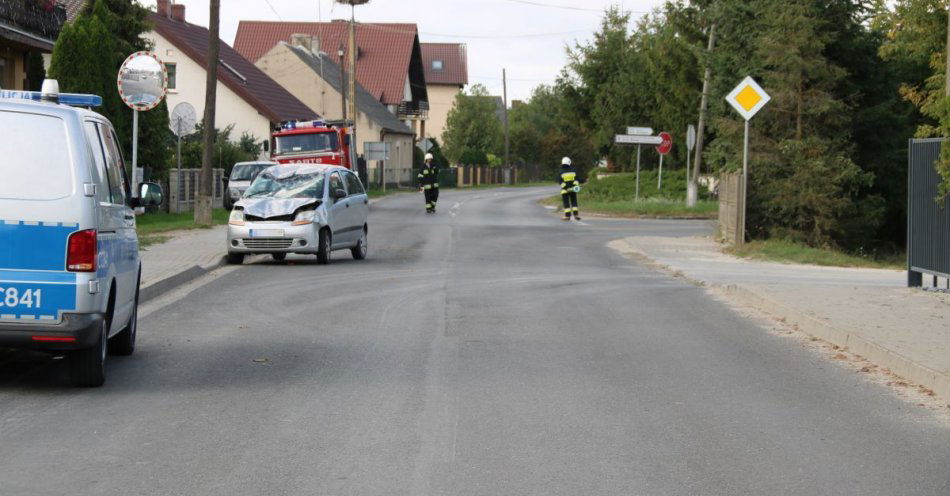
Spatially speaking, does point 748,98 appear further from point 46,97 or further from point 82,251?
point 82,251

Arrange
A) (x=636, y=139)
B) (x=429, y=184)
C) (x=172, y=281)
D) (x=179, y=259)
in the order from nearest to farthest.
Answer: (x=172, y=281) → (x=179, y=259) → (x=429, y=184) → (x=636, y=139)

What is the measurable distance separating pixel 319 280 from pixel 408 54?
74537 millimetres

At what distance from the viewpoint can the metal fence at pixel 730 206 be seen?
25250 millimetres

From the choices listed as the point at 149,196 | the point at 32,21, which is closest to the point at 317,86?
the point at 32,21

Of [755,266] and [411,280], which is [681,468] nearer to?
[411,280]

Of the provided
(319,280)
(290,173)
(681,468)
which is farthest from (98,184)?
(290,173)

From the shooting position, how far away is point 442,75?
4496 inches

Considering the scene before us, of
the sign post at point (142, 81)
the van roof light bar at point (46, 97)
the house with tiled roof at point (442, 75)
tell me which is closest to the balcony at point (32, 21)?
the sign post at point (142, 81)

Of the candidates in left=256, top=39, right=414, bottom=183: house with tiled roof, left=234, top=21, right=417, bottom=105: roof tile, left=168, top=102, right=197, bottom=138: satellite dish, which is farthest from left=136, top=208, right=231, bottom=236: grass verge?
left=234, top=21, right=417, bottom=105: roof tile

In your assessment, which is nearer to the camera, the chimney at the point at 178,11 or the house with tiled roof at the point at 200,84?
the house with tiled roof at the point at 200,84

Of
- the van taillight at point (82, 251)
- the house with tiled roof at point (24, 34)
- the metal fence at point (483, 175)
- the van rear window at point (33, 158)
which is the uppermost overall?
the house with tiled roof at point (24, 34)

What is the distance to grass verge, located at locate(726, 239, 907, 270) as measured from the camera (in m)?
22.8

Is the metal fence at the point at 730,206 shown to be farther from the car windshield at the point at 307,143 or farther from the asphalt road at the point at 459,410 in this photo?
the car windshield at the point at 307,143

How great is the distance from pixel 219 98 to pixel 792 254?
122 ft
